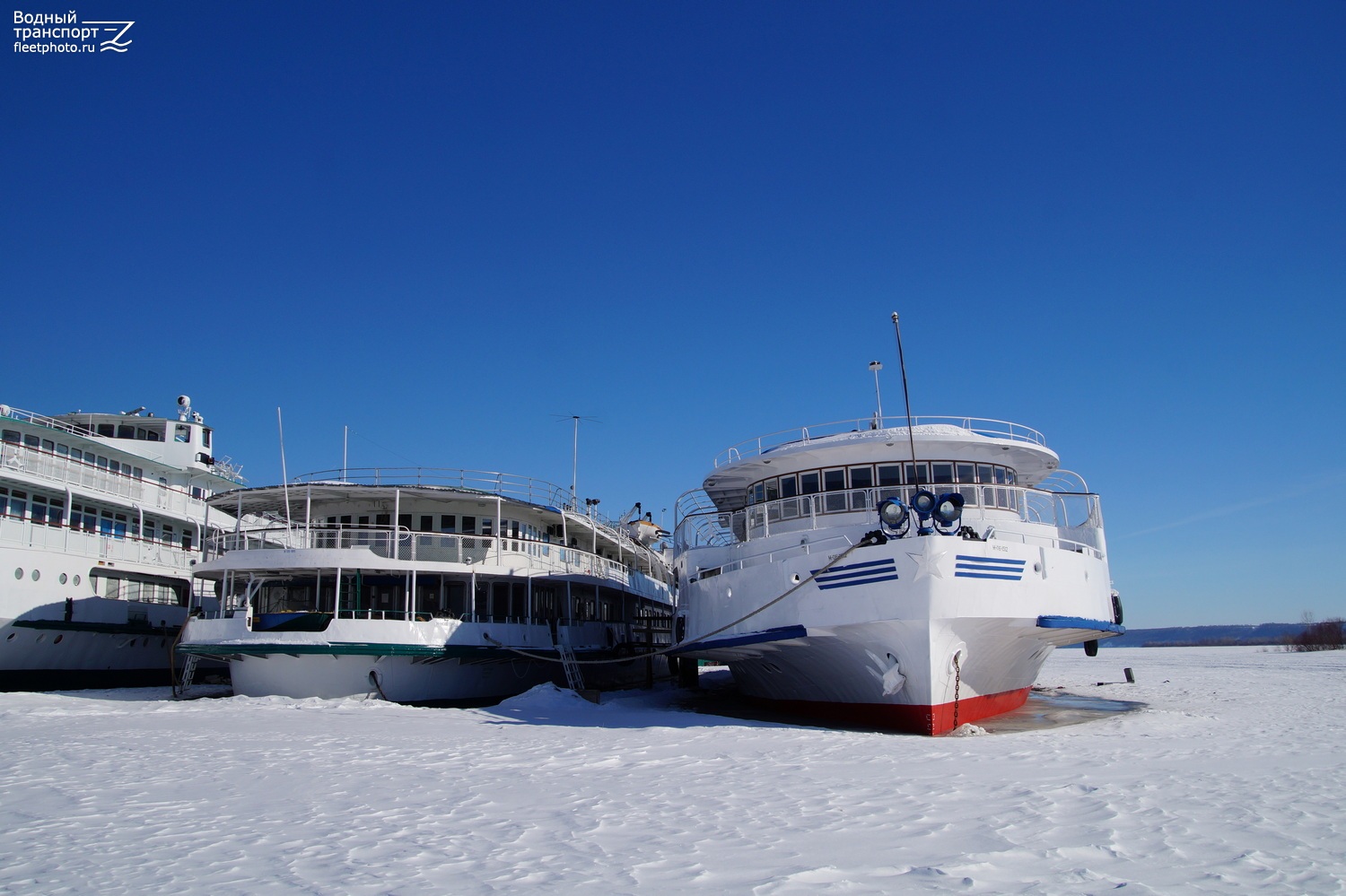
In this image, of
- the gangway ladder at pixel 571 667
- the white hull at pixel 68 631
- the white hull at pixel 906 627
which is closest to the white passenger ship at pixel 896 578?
the white hull at pixel 906 627

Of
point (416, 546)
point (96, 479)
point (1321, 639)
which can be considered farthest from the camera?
point (1321, 639)

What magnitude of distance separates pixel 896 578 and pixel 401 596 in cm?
1581

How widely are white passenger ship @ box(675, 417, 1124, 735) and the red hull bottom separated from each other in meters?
0.04

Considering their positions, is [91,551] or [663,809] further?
[91,551]

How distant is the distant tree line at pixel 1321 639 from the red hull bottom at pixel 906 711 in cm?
6149

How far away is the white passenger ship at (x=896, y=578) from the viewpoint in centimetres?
1530

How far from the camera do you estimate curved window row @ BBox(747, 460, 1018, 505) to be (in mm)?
19688

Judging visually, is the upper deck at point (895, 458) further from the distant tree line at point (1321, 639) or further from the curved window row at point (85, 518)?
the distant tree line at point (1321, 639)

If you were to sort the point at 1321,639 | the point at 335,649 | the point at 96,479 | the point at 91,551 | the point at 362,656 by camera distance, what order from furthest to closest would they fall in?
the point at 1321,639
the point at 96,479
the point at 91,551
the point at 362,656
the point at 335,649

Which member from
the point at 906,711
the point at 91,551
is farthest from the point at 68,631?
the point at 906,711

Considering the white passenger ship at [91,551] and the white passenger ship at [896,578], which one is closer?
the white passenger ship at [896,578]

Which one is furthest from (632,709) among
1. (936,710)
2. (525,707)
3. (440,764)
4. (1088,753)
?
(1088,753)

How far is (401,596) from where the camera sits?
25.2m

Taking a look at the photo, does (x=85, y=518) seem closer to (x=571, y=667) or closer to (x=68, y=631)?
(x=68, y=631)
